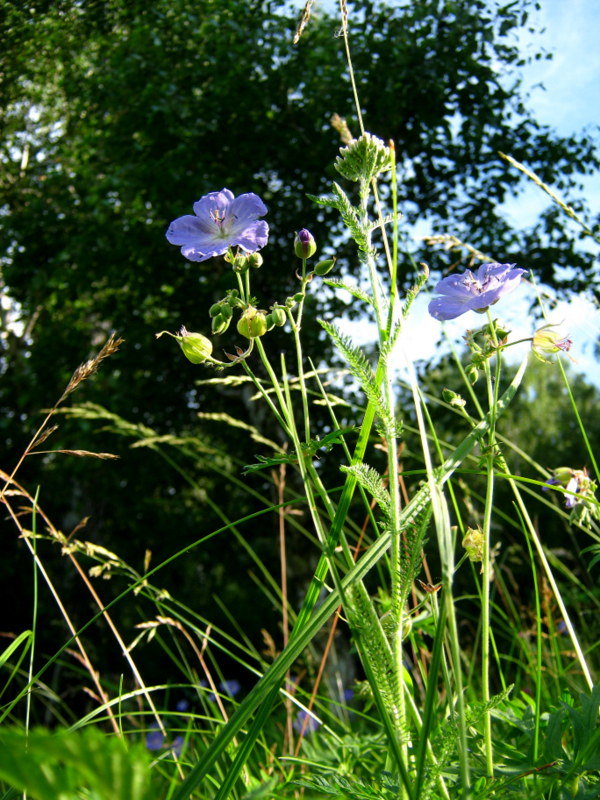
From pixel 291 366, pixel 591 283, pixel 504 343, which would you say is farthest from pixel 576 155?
pixel 504 343

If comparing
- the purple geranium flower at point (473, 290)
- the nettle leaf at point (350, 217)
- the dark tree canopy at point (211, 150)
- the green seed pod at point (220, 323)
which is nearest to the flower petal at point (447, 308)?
the purple geranium flower at point (473, 290)

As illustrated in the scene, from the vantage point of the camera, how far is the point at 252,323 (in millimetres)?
785

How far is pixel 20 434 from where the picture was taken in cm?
767

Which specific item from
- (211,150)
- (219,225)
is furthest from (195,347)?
(211,150)

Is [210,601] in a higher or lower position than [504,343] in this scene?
lower

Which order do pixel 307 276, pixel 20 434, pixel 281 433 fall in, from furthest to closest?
pixel 20 434, pixel 281 433, pixel 307 276

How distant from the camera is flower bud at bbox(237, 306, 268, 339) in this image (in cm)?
78

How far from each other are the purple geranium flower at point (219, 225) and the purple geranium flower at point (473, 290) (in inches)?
9.2

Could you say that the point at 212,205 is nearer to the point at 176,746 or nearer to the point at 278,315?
the point at 278,315

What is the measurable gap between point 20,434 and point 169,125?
147 inches

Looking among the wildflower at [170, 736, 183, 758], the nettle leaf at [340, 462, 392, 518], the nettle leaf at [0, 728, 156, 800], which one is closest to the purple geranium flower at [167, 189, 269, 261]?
the nettle leaf at [340, 462, 392, 518]

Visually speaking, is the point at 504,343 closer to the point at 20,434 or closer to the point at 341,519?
the point at 341,519

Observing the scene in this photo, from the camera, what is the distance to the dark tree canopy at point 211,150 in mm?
5750

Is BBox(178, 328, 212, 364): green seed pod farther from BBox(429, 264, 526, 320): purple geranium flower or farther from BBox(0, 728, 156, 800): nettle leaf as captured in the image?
BBox(0, 728, 156, 800): nettle leaf
